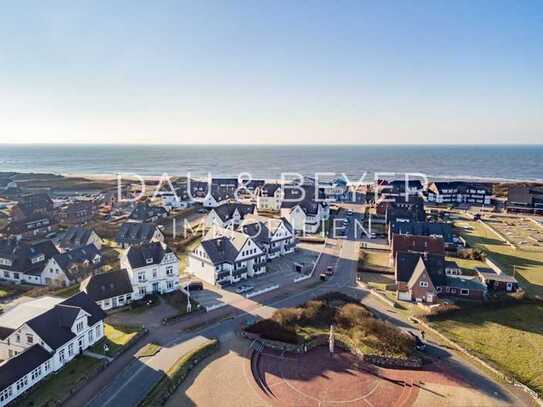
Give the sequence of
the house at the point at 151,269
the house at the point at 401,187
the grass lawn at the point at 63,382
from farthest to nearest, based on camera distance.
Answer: the house at the point at 401,187 → the house at the point at 151,269 → the grass lawn at the point at 63,382

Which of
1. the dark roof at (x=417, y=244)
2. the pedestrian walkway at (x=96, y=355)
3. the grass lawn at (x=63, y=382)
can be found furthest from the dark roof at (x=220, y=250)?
the dark roof at (x=417, y=244)

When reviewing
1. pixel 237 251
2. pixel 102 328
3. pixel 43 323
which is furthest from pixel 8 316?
pixel 237 251

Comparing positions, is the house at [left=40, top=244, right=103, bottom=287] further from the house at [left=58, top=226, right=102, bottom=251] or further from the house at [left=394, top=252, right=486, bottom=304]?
the house at [left=394, top=252, right=486, bottom=304]

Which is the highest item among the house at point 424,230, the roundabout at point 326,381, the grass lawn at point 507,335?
the house at point 424,230

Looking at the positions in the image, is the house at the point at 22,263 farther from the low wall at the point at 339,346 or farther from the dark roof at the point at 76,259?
the low wall at the point at 339,346

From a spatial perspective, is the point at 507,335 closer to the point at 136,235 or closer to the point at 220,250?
the point at 220,250

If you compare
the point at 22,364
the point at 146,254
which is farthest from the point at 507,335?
the point at 22,364
